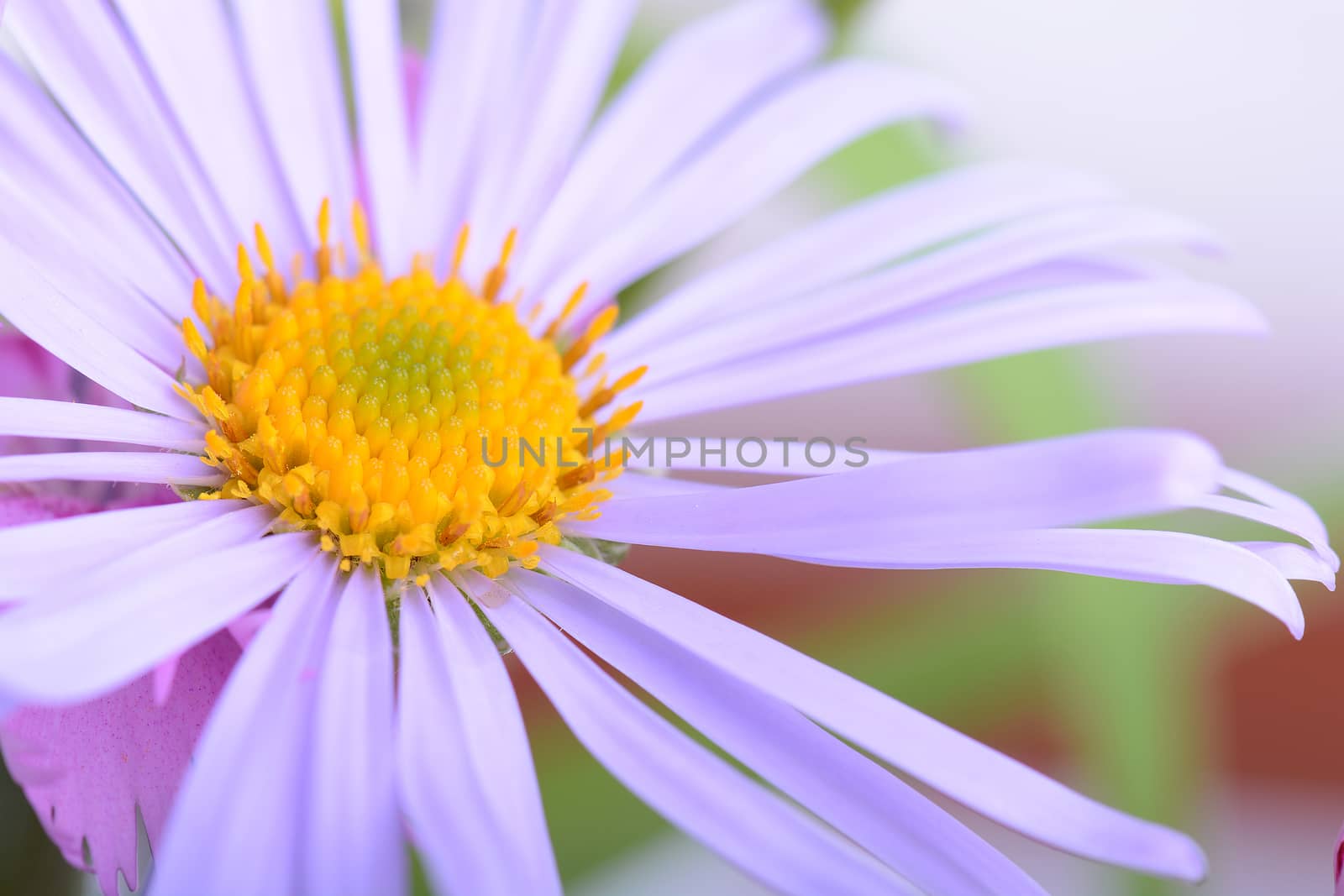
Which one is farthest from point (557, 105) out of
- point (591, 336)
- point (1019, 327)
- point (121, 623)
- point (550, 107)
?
point (121, 623)

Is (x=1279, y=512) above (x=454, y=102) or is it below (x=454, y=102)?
below

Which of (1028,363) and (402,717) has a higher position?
(1028,363)

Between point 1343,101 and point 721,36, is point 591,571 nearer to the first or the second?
point 721,36

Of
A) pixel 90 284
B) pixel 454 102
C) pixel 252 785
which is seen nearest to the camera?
pixel 252 785

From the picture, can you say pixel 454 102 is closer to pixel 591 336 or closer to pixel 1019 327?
pixel 591 336

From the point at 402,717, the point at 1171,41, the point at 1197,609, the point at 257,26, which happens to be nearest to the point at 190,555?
the point at 402,717

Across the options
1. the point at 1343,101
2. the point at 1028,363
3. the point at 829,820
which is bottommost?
the point at 829,820

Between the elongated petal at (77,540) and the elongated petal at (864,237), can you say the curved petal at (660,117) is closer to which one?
the elongated petal at (864,237)

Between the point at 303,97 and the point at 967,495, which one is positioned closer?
the point at 967,495
